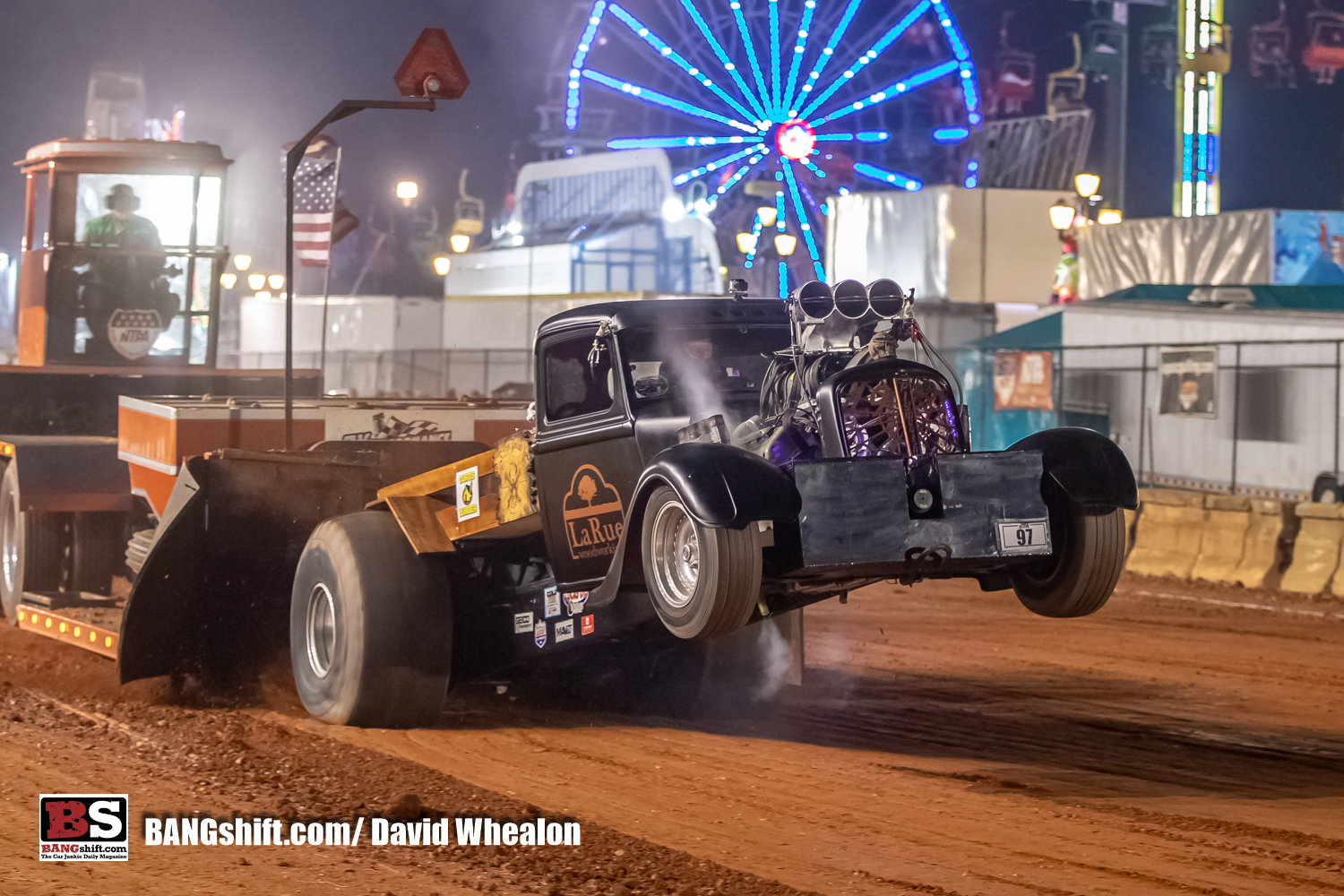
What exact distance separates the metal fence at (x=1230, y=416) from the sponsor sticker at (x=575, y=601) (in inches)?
522

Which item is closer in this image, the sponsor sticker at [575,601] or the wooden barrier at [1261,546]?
the sponsor sticker at [575,601]

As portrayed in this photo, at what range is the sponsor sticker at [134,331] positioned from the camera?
14.6 m

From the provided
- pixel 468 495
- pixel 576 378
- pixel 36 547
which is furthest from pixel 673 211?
pixel 576 378

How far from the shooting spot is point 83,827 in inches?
239

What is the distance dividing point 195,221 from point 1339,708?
10727 mm

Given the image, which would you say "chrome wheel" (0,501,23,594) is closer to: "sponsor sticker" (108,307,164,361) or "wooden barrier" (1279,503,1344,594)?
"sponsor sticker" (108,307,164,361)

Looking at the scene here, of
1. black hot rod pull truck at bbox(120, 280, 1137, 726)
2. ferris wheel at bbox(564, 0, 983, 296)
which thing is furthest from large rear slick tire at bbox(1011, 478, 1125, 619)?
ferris wheel at bbox(564, 0, 983, 296)

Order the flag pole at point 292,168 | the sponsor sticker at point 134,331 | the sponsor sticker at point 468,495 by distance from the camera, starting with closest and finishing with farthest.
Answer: the sponsor sticker at point 468,495 → the flag pole at point 292,168 → the sponsor sticker at point 134,331

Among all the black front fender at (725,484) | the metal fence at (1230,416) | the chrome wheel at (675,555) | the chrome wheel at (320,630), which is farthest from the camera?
the metal fence at (1230,416)

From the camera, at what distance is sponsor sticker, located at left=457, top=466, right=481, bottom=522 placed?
806cm

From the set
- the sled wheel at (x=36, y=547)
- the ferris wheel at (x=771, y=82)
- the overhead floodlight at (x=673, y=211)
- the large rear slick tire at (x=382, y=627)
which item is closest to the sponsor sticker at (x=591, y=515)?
the large rear slick tire at (x=382, y=627)

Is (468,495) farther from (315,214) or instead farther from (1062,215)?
(1062,215)

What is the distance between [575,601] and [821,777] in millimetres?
1477

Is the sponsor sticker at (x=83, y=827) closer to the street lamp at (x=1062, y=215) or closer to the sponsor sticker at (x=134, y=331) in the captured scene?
the sponsor sticker at (x=134, y=331)
